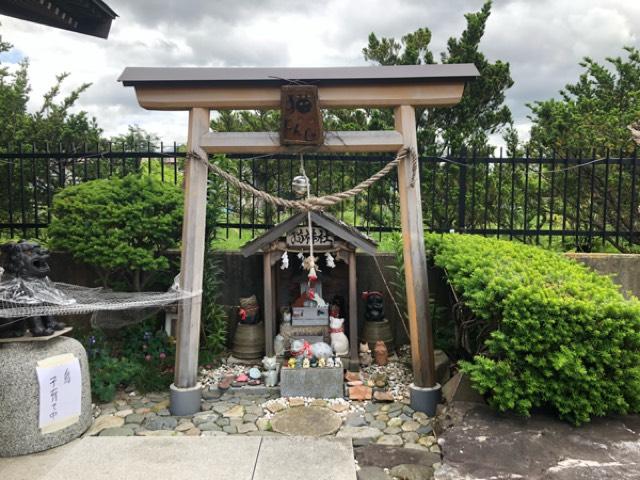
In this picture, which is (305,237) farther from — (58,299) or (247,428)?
(58,299)

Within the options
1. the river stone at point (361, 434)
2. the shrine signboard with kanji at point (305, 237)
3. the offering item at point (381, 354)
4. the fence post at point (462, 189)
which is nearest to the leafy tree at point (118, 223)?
the shrine signboard with kanji at point (305, 237)

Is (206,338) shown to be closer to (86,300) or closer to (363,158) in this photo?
(86,300)

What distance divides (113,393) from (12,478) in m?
1.46

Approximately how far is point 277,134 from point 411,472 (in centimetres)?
300

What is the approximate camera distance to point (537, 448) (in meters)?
3.15

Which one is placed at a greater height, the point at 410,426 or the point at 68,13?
the point at 68,13

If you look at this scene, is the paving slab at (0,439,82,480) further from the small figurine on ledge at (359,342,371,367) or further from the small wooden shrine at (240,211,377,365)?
the small figurine on ledge at (359,342,371,367)

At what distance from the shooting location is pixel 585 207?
7887 millimetres

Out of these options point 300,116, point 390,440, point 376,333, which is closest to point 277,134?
point 300,116

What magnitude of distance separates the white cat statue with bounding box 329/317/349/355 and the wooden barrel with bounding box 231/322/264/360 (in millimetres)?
819

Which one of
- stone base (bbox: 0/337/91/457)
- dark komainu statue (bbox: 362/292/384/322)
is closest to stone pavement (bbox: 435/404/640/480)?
dark komainu statue (bbox: 362/292/384/322)

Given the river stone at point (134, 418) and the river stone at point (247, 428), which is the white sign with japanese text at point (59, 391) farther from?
the river stone at point (247, 428)

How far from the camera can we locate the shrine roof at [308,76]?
4.55m

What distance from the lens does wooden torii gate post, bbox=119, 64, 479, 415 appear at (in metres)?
4.59
